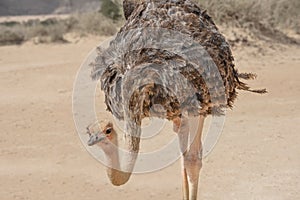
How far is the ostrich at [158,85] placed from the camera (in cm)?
292

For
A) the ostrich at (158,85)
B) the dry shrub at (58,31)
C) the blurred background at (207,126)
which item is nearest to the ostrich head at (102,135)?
the ostrich at (158,85)

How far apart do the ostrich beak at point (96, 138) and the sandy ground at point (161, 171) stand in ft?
4.95

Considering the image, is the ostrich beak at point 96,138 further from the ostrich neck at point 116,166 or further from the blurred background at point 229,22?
the blurred background at point 229,22

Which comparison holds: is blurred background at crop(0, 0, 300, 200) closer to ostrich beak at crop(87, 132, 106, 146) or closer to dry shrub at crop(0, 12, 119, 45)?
dry shrub at crop(0, 12, 119, 45)

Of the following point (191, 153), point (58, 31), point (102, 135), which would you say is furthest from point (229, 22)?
point (102, 135)

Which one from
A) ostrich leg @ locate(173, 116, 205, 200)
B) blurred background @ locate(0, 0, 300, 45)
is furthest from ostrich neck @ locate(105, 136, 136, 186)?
blurred background @ locate(0, 0, 300, 45)

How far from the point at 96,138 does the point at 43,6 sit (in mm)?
25079

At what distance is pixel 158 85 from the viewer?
299 centimetres

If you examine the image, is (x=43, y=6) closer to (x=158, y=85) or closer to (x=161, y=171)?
(x=161, y=171)

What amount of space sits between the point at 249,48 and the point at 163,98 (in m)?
7.13

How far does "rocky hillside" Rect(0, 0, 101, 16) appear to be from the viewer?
25312 millimetres

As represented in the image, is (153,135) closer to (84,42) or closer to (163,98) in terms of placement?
(163,98)

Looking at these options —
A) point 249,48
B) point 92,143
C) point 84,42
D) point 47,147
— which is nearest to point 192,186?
point 92,143

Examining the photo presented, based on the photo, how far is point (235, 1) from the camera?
10.0 meters
